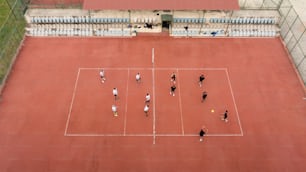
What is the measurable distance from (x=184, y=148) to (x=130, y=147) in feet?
12.8

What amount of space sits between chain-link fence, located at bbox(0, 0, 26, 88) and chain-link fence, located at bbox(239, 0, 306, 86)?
80.3ft

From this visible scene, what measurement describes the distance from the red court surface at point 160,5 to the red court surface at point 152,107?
3.35 meters

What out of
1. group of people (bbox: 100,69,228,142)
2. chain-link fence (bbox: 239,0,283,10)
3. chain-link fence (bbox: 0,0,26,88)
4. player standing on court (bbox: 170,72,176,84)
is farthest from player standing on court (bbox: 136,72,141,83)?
chain-link fence (bbox: 239,0,283,10)

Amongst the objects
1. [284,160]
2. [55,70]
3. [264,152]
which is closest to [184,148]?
[264,152]

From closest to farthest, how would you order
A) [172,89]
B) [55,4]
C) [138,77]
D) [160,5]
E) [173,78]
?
[172,89] → [138,77] → [173,78] → [160,5] → [55,4]

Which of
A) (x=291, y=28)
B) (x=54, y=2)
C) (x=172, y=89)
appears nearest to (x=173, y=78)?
(x=172, y=89)

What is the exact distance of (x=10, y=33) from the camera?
27.6 m

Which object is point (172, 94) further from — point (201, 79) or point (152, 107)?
point (201, 79)

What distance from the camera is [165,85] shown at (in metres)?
24.2

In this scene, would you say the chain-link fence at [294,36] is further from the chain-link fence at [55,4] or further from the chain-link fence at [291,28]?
the chain-link fence at [55,4]

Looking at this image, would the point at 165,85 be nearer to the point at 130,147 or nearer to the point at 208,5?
the point at 130,147

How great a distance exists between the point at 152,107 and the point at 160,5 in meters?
11.1

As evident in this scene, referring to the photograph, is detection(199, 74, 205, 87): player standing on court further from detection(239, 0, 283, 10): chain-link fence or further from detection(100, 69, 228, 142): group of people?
detection(239, 0, 283, 10): chain-link fence

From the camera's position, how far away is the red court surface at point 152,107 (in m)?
19.3
